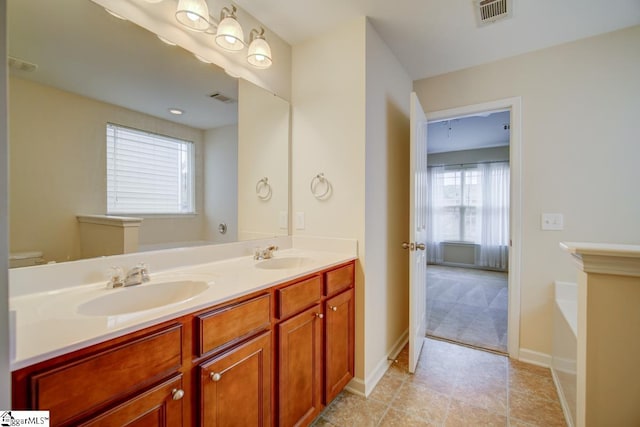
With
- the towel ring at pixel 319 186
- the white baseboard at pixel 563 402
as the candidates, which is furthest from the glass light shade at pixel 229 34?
the white baseboard at pixel 563 402

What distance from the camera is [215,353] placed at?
0.98 meters

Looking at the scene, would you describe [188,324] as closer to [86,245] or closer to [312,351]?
[86,245]

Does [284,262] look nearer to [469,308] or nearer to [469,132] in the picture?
[469,308]

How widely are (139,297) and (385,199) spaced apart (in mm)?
→ 1664

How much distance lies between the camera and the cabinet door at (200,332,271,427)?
3.10 ft

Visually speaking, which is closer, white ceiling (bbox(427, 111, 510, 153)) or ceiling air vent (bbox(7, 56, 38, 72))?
ceiling air vent (bbox(7, 56, 38, 72))

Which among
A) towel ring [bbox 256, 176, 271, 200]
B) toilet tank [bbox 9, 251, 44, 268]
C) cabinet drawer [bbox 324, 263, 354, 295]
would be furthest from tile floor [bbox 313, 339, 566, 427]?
toilet tank [bbox 9, 251, 44, 268]

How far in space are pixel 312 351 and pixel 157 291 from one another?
0.80 meters

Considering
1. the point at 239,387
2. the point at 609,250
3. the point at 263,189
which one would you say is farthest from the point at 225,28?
the point at 609,250

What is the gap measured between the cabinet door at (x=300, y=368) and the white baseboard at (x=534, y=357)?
1.78m

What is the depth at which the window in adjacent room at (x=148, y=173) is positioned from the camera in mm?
1250

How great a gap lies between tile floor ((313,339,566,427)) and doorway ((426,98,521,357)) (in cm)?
33

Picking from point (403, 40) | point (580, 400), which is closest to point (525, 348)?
point (580, 400)

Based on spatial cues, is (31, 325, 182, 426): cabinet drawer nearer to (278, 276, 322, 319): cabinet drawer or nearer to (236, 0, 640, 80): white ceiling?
(278, 276, 322, 319): cabinet drawer
